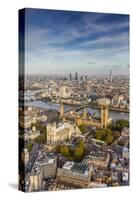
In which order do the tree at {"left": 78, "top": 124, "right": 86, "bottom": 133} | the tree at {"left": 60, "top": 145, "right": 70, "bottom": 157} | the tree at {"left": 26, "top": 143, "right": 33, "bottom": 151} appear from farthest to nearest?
1. the tree at {"left": 78, "top": 124, "right": 86, "bottom": 133}
2. the tree at {"left": 60, "top": 145, "right": 70, "bottom": 157}
3. the tree at {"left": 26, "top": 143, "right": 33, "bottom": 151}

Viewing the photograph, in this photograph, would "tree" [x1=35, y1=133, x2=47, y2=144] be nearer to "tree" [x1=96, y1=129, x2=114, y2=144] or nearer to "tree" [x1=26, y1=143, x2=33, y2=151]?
"tree" [x1=26, y1=143, x2=33, y2=151]

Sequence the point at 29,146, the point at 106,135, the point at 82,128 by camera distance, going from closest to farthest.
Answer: the point at 29,146
the point at 82,128
the point at 106,135

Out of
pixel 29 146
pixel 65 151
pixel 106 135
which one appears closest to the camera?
pixel 29 146

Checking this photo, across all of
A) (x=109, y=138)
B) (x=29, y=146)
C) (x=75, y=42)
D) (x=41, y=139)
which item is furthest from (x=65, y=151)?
(x=75, y=42)

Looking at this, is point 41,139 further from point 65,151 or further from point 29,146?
point 65,151

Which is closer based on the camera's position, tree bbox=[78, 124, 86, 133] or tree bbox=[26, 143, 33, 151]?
tree bbox=[26, 143, 33, 151]

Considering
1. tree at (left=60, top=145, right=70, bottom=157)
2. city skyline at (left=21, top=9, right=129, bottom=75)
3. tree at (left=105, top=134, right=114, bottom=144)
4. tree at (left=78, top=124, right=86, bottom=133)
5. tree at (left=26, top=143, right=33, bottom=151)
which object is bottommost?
tree at (left=60, top=145, right=70, bottom=157)

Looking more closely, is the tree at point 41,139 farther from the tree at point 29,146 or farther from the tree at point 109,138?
the tree at point 109,138

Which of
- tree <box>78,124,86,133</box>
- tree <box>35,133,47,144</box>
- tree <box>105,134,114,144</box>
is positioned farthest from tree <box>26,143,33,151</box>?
tree <box>105,134,114,144</box>

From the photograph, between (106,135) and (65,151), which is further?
(106,135)
